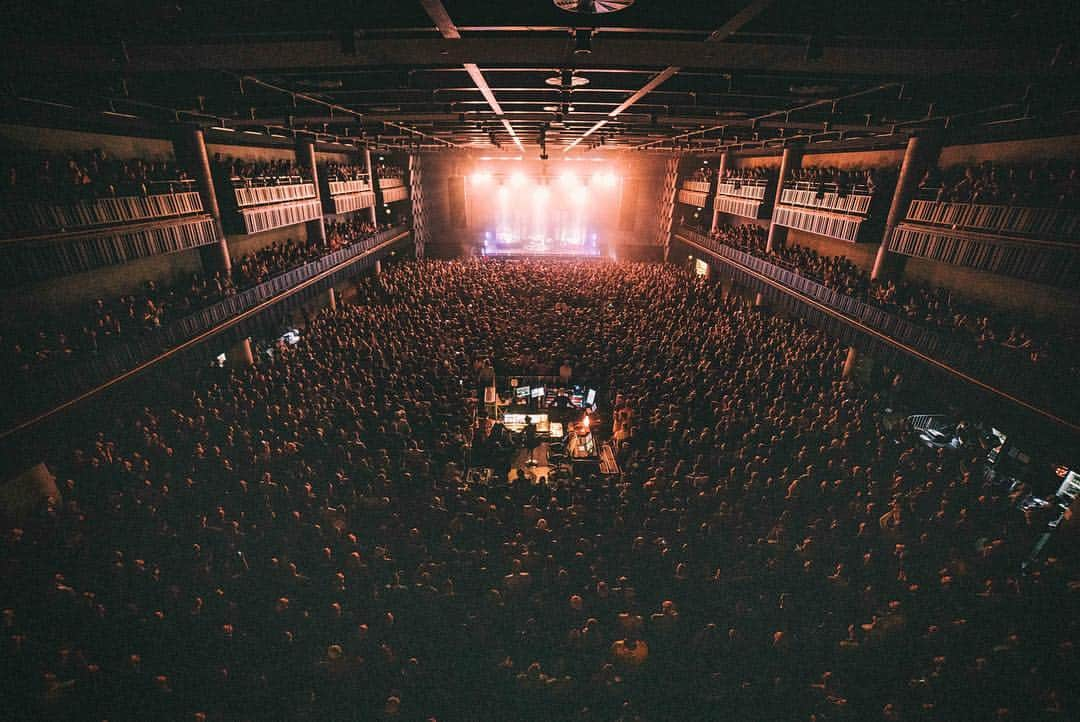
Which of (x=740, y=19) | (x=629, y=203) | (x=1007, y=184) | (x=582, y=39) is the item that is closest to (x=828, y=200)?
(x=1007, y=184)

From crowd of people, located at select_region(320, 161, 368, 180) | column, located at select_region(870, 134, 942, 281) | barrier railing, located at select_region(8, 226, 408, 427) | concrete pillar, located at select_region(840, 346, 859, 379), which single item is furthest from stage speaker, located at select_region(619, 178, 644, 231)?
barrier railing, located at select_region(8, 226, 408, 427)

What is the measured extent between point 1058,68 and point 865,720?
9022 millimetres

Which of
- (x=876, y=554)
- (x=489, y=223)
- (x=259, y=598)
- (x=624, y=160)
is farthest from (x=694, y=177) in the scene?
(x=259, y=598)

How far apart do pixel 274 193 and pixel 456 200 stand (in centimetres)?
2265

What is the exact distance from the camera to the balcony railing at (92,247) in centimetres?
972

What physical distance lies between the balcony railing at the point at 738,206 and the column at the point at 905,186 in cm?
851

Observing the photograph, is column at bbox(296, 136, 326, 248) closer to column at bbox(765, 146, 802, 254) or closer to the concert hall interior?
the concert hall interior

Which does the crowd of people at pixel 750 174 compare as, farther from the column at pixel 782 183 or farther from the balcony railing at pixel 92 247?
the balcony railing at pixel 92 247

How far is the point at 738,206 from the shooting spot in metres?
27.3

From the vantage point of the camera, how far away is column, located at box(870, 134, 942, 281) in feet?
49.1

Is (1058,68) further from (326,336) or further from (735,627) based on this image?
(326,336)

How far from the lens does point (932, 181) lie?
14.9 meters

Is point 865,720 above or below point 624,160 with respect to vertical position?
below

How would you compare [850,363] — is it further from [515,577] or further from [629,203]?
[629,203]
